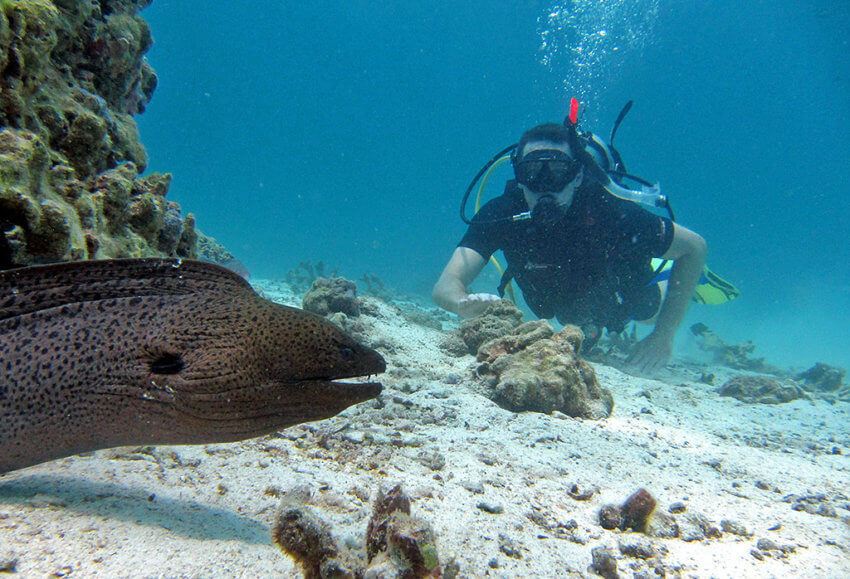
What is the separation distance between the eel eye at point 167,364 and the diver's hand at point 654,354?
6851mm

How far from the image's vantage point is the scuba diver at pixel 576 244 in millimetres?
5949

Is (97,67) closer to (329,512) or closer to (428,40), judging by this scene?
(329,512)

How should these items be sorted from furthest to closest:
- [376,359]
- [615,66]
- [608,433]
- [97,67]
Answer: [615,66] < [608,433] < [97,67] < [376,359]

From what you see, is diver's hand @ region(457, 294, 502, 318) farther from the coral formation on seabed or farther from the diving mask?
the coral formation on seabed

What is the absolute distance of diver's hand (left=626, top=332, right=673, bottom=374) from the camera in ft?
20.7

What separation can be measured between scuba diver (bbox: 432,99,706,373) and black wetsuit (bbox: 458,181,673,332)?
0.02 m

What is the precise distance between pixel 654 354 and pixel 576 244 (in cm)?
236

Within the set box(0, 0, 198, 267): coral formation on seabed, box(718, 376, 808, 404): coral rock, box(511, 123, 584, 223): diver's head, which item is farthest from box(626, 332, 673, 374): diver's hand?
box(0, 0, 198, 267): coral formation on seabed

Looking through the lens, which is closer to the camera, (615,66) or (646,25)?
(646,25)

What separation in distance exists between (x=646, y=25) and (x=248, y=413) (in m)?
52.0

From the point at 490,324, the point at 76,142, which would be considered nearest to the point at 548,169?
the point at 490,324

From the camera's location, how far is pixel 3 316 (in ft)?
4.58

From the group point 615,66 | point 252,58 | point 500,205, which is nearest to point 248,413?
point 500,205

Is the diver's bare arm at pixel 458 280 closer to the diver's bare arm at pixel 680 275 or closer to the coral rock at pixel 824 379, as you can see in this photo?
the diver's bare arm at pixel 680 275
